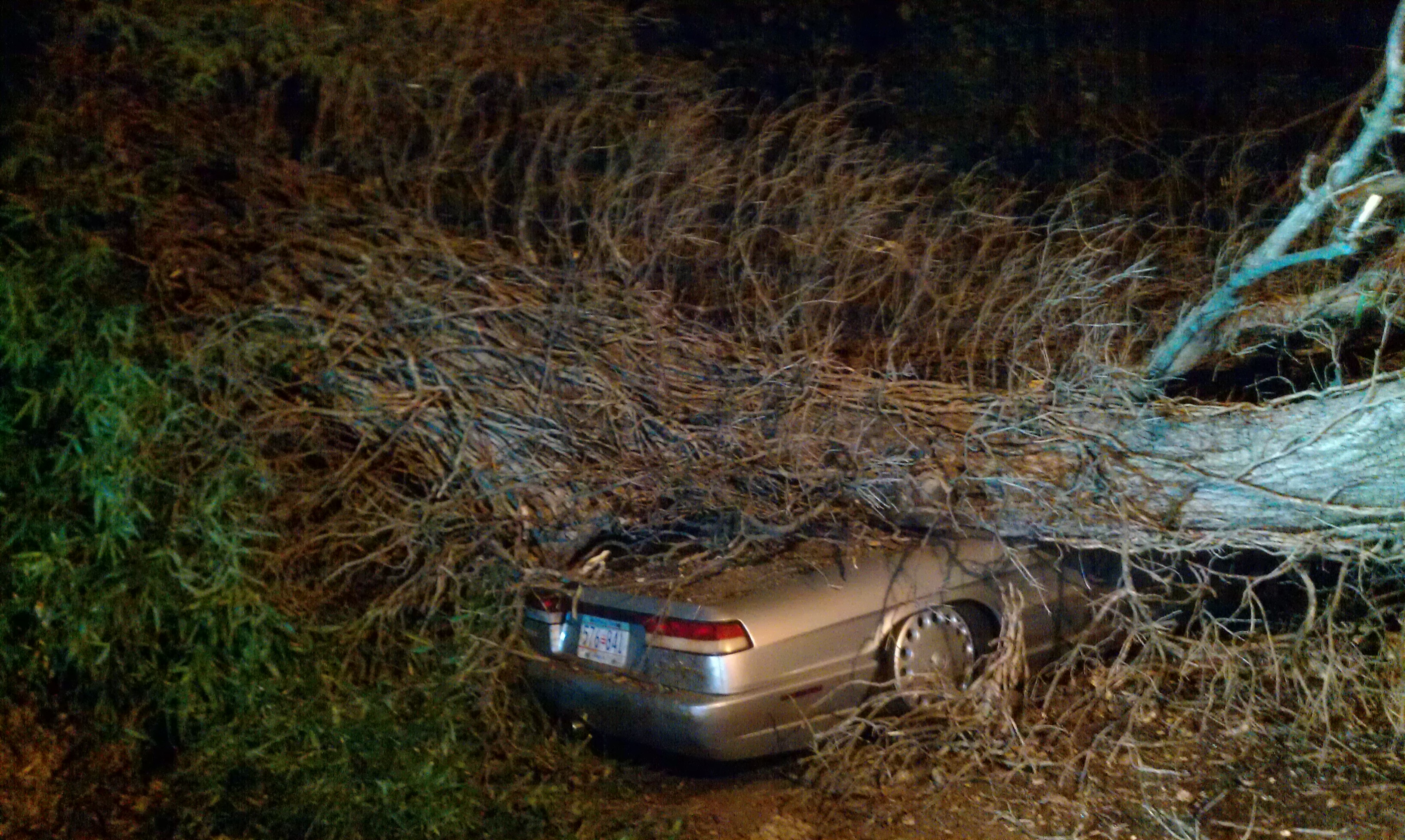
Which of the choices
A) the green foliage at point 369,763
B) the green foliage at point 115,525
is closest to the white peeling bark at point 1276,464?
the green foliage at point 369,763

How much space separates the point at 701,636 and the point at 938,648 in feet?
3.63

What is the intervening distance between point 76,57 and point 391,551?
2.92 metres

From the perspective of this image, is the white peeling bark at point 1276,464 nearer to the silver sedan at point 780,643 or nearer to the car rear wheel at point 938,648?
the silver sedan at point 780,643

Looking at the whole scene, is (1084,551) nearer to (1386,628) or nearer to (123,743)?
(1386,628)

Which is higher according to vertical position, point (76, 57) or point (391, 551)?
point (76, 57)

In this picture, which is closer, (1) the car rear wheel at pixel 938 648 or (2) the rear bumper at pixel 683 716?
(2) the rear bumper at pixel 683 716

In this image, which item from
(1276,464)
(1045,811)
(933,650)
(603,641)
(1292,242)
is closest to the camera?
(1045,811)

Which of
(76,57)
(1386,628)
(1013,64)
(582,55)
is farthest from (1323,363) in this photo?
(76,57)

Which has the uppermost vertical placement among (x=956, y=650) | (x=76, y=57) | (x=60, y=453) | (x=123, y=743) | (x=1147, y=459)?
(x=76, y=57)

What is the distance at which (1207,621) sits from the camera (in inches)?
206

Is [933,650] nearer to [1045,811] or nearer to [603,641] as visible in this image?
[1045,811]

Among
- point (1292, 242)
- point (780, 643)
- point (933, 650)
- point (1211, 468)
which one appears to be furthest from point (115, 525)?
point (1292, 242)

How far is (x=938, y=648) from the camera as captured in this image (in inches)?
203

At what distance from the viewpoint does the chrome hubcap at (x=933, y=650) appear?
5008 millimetres
